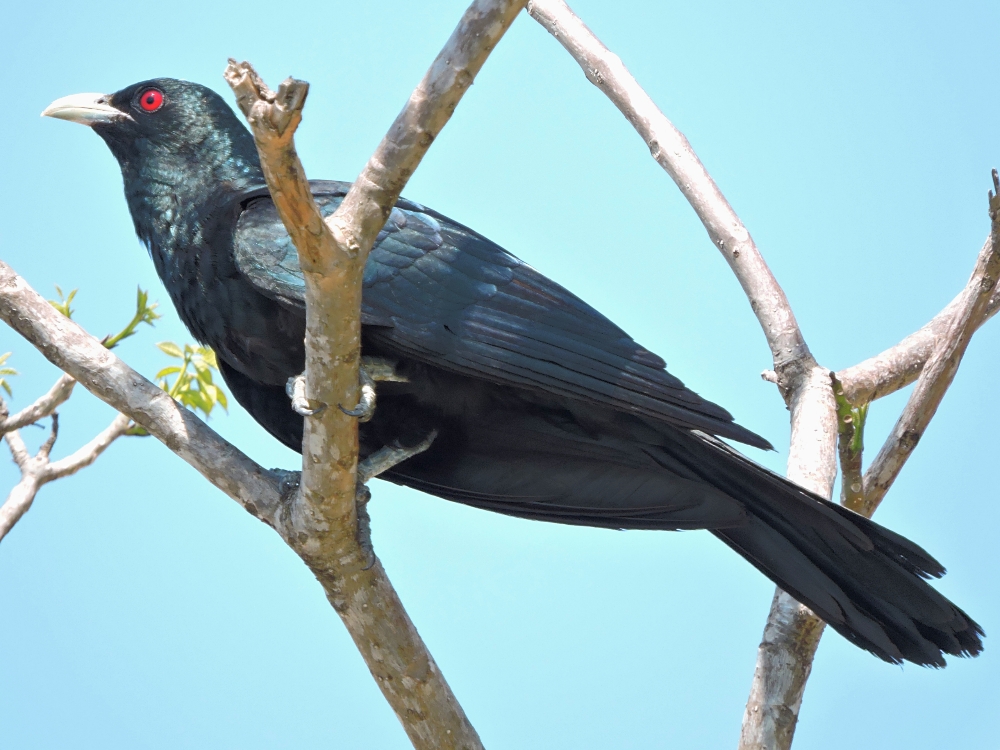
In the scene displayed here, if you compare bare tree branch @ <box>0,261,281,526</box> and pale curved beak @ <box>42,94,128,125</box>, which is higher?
pale curved beak @ <box>42,94,128,125</box>

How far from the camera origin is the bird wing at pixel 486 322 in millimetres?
3695

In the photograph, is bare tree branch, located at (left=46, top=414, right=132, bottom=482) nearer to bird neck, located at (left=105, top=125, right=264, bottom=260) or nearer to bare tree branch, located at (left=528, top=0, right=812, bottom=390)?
bird neck, located at (left=105, top=125, right=264, bottom=260)

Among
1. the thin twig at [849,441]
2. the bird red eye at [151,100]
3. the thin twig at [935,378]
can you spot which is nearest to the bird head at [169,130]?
the bird red eye at [151,100]

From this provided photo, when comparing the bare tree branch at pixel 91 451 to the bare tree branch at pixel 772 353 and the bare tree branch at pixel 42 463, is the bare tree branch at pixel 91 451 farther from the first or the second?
the bare tree branch at pixel 772 353

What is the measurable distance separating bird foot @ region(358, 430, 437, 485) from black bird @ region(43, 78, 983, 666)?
0.15 ft

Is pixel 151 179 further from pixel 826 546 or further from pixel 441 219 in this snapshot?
pixel 826 546

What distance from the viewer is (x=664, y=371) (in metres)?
3.78

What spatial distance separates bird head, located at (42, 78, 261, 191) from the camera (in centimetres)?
455

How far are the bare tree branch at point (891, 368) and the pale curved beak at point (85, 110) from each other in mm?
3513

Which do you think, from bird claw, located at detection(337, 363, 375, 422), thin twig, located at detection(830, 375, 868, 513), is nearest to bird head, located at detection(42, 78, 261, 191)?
bird claw, located at detection(337, 363, 375, 422)

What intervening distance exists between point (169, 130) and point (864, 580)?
3.44 m

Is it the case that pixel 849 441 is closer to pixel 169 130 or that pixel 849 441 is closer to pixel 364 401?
pixel 364 401

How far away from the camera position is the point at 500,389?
4.05 m

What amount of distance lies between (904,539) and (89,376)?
2.90 meters
